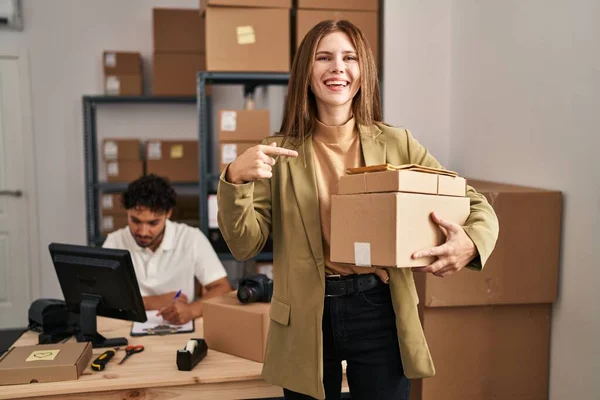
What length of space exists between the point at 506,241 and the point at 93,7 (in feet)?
11.6

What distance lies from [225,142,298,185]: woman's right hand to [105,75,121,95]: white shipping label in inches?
121

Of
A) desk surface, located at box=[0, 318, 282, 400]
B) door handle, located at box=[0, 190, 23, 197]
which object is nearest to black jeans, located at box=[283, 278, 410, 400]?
desk surface, located at box=[0, 318, 282, 400]

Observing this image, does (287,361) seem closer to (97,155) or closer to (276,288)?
(276,288)

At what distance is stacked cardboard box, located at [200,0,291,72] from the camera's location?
2.87 meters

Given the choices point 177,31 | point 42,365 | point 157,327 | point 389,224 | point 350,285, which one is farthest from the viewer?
point 177,31

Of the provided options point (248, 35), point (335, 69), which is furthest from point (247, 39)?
point (335, 69)

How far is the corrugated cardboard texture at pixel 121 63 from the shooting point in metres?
3.92

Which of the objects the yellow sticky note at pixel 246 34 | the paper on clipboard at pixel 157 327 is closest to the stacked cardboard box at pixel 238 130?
the yellow sticky note at pixel 246 34

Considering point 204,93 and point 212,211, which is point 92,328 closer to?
point 212,211

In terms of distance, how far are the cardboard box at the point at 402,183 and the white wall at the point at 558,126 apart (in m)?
0.77

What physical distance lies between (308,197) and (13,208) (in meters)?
3.69

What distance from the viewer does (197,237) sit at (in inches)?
105

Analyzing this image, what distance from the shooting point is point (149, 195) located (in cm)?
244

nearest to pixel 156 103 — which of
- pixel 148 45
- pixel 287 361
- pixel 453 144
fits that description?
pixel 148 45
